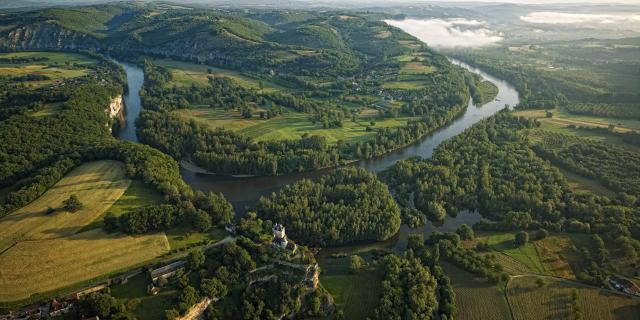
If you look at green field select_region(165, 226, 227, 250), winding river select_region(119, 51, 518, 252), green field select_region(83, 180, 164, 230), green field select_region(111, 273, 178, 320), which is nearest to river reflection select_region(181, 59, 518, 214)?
winding river select_region(119, 51, 518, 252)

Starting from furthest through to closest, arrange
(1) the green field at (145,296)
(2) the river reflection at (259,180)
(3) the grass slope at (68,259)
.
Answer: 1. (2) the river reflection at (259,180)
2. (3) the grass slope at (68,259)
3. (1) the green field at (145,296)

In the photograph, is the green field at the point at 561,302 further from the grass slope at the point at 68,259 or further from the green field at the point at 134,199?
the green field at the point at 134,199

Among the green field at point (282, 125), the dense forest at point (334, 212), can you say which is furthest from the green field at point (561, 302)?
the green field at point (282, 125)

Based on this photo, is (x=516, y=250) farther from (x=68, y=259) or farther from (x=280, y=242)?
(x=68, y=259)

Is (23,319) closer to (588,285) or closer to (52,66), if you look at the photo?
(588,285)

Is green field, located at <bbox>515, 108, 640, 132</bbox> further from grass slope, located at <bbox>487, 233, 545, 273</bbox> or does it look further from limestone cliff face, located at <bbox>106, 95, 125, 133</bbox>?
limestone cliff face, located at <bbox>106, 95, 125, 133</bbox>

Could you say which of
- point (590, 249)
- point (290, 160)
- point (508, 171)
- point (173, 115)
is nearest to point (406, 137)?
point (508, 171)
